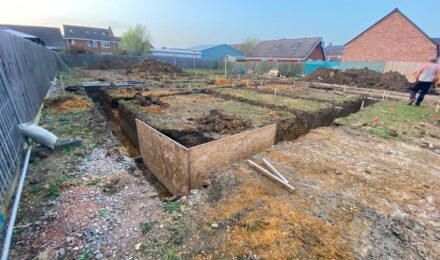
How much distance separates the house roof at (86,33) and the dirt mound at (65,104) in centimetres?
3513

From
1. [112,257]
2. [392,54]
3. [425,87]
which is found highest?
[392,54]

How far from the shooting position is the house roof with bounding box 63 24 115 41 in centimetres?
3434

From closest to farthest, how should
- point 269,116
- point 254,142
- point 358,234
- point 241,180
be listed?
point 358,234
point 241,180
point 254,142
point 269,116

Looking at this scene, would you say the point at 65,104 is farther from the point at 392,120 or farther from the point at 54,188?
the point at 392,120

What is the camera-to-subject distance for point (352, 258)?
2039 millimetres

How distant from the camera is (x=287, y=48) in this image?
30.2 m

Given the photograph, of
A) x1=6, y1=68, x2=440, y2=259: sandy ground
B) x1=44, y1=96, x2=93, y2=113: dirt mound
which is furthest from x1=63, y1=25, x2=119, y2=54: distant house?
x1=6, y1=68, x2=440, y2=259: sandy ground

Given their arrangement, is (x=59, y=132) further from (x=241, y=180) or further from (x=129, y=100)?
(x=241, y=180)

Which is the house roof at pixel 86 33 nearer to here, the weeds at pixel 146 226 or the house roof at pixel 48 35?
the house roof at pixel 48 35

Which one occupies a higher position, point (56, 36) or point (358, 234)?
point (56, 36)

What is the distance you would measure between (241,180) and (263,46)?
3442 centimetres

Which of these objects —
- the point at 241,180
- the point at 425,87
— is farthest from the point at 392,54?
the point at 241,180

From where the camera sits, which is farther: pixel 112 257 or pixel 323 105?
pixel 323 105

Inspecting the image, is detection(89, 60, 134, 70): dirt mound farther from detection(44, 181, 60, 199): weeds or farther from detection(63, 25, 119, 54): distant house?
detection(44, 181, 60, 199): weeds
